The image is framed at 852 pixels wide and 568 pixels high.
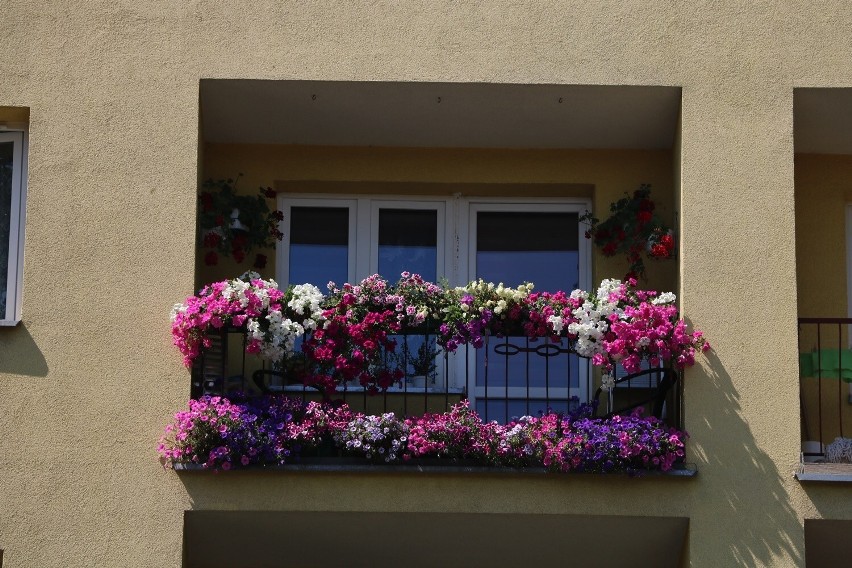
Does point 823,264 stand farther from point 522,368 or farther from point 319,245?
point 319,245

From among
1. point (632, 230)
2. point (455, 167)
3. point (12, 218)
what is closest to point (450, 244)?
point (455, 167)

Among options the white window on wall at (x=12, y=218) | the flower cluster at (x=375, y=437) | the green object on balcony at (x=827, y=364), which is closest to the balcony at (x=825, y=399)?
the green object on balcony at (x=827, y=364)

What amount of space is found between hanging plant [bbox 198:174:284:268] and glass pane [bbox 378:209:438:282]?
0.91m

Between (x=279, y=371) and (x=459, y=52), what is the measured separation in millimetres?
2681

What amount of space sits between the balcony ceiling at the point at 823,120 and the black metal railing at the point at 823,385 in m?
1.41

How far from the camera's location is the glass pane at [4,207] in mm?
11031

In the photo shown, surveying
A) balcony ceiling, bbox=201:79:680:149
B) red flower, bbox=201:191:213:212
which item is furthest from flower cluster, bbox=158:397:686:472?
balcony ceiling, bbox=201:79:680:149

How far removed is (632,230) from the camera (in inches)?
462

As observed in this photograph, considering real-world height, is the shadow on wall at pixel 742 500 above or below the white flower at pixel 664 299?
below

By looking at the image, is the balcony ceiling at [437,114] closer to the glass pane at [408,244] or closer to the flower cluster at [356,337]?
the glass pane at [408,244]

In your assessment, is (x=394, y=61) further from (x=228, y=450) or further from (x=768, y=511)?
(x=768, y=511)

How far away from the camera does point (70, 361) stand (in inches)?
416

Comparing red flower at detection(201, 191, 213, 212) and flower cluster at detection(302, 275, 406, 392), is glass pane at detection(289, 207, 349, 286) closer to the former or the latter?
red flower at detection(201, 191, 213, 212)

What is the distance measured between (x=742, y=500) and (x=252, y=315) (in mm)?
3635
